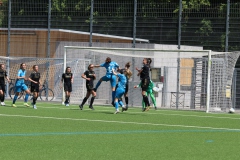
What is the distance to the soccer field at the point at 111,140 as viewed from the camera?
445 inches

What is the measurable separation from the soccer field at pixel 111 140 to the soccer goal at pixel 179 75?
407 inches

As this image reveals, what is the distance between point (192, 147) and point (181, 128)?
493 cm

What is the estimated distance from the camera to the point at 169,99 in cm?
3300

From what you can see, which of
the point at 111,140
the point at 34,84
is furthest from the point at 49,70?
the point at 111,140

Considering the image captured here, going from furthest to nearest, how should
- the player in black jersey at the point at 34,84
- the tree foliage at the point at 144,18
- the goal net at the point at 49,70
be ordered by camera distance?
the goal net at the point at 49,70
the tree foliage at the point at 144,18
the player in black jersey at the point at 34,84

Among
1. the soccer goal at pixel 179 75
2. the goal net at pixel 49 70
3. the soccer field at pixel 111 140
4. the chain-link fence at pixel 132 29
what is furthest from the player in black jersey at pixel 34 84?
the chain-link fence at pixel 132 29

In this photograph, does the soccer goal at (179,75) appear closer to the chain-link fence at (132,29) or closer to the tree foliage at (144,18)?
the chain-link fence at (132,29)

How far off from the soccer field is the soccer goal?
407 inches

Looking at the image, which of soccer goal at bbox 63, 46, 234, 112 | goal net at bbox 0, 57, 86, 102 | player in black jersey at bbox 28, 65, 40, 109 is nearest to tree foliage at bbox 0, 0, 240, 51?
soccer goal at bbox 63, 46, 234, 112

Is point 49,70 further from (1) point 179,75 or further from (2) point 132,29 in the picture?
(1) point 179,75

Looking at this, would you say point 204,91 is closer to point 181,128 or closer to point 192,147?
point 181,128

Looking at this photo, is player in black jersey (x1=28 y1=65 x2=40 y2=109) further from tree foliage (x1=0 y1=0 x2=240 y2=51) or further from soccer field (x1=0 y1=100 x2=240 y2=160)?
tree foliage (x1=0 y1=0 x2=240 y2=51)

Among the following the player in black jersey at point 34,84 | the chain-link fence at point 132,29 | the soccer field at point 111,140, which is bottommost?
the soccer field at point 111,140

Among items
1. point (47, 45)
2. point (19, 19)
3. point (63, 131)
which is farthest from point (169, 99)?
point (63, 131)
